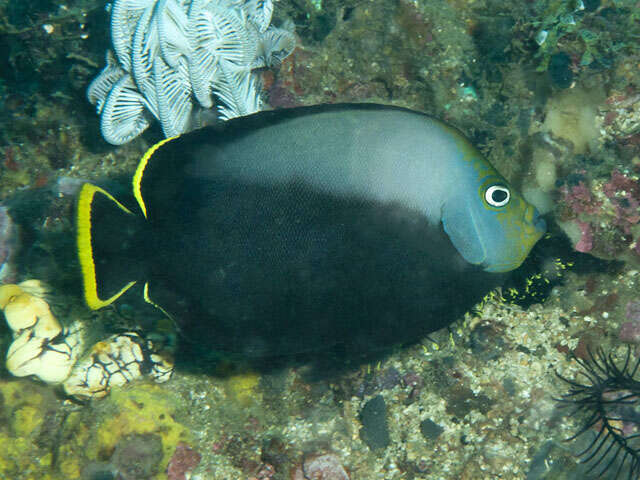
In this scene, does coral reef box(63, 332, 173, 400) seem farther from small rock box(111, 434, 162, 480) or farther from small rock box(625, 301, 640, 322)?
small rock box(625, 301, 640, 322)

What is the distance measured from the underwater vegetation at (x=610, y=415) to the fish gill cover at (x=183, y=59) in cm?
Result: 300

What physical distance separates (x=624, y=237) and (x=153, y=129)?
3.57 m

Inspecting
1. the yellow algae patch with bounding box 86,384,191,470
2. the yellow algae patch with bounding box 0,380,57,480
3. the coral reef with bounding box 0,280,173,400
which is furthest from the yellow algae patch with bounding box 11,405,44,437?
the yellow algae patch with bounding box 86,384,191,470

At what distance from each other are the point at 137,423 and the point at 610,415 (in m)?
3.31

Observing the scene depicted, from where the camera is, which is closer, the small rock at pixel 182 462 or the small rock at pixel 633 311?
the small rock at pixel 182 462

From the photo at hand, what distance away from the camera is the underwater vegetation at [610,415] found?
104 inches

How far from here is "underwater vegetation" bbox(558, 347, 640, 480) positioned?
264 centimetres

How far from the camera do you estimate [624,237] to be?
272cm

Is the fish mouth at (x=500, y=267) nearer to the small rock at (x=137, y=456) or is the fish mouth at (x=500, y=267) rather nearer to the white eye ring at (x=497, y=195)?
the white eye ring at (x=497, y=195)

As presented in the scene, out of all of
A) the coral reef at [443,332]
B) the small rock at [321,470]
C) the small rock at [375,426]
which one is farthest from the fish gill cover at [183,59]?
the small rock at [321,470]

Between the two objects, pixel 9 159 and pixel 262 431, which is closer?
pixel 262 431

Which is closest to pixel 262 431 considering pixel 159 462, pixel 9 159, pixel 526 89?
pixel 159 462

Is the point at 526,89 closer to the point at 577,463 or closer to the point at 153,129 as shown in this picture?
the point at 577,463

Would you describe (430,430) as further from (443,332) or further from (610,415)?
(610,415)
